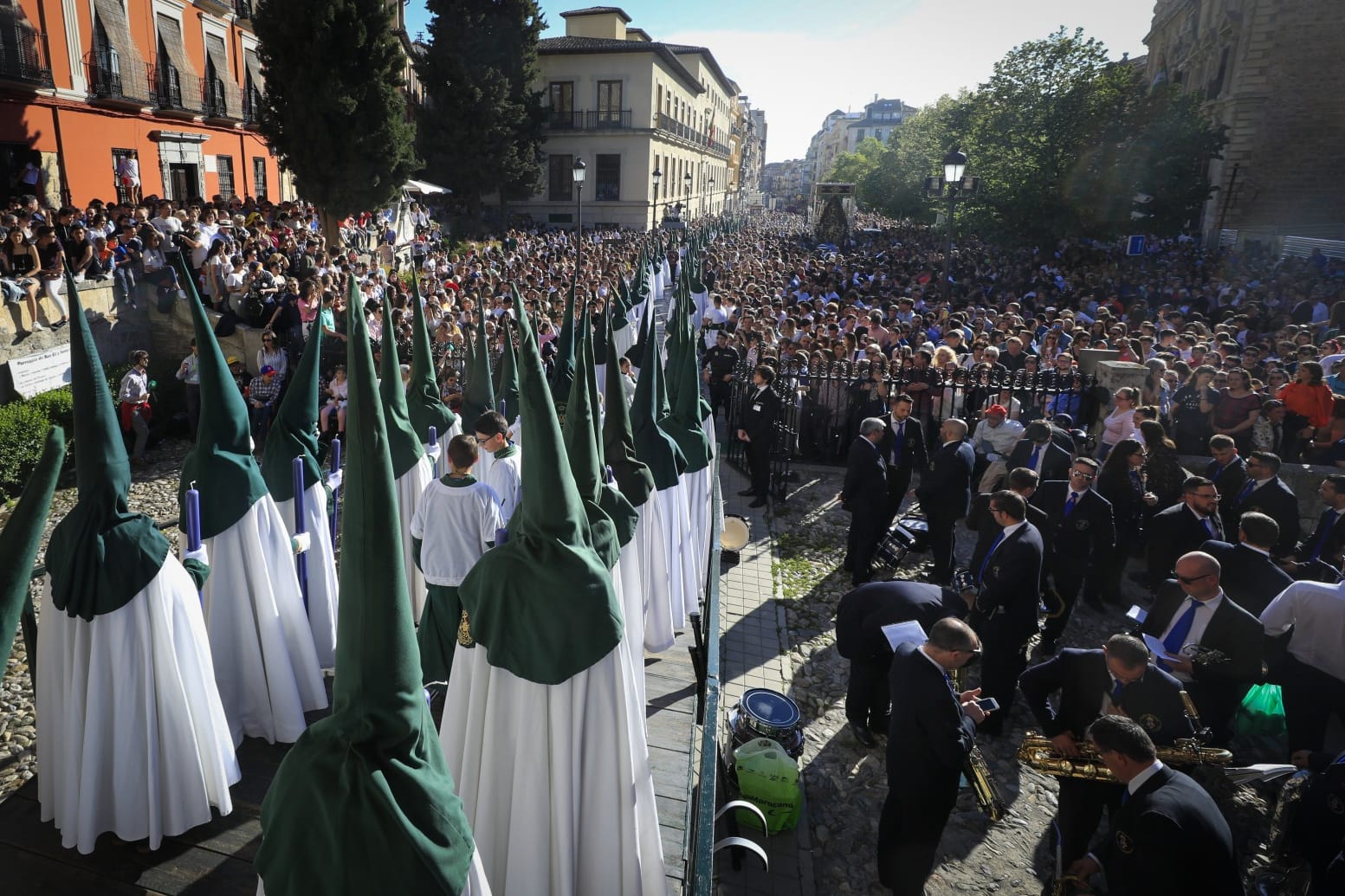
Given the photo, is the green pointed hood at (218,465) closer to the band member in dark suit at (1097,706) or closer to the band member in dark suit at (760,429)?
the band member in dark suit at (1097,706)

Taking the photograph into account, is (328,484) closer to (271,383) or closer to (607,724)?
(607,724)

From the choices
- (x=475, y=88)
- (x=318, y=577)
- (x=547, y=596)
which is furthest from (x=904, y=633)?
(x=475, y=88)

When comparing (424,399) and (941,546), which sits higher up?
(424,399)

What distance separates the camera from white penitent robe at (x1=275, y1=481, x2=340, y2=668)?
523 centimetres

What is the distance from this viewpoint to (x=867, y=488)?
311 inches

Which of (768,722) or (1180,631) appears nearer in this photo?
(1180,631)

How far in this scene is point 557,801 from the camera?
3152 millimetres

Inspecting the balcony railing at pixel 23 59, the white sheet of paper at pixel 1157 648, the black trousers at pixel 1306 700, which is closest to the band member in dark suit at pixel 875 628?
the white sheet of paper at pixel 1157 648

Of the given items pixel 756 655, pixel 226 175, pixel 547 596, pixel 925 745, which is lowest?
pixel 756 655

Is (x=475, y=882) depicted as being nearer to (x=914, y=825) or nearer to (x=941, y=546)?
(x=914, y=825)

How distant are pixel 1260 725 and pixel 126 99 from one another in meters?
25.6

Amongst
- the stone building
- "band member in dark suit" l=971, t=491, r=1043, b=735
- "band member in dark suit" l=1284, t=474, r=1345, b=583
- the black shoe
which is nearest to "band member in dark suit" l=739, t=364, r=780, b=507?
"band member in dark suit" l=971, t=491, r=1043, b=735

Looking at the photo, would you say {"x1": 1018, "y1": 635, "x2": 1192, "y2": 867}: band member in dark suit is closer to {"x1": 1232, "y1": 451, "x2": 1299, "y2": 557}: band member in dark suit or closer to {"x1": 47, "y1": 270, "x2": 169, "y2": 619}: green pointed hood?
{"x1": 1232, "y1": 451, "x2": 1299, "y2": 557}: band member in dark suit

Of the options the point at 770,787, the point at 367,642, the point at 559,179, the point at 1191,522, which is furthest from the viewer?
the point at 559,179
